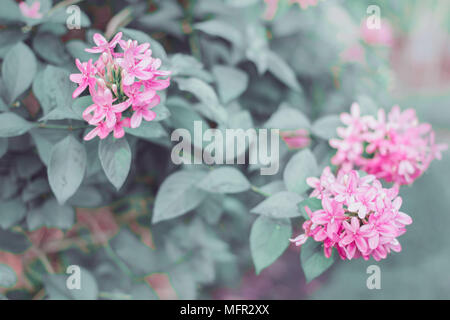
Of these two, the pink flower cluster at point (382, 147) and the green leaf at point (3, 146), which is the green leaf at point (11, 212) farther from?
the pink flower cluster at point (382, 147)

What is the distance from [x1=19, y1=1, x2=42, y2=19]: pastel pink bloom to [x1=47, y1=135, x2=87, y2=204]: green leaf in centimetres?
36

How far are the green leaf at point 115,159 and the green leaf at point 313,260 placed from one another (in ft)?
1.31

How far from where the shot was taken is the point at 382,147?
34.8 inches

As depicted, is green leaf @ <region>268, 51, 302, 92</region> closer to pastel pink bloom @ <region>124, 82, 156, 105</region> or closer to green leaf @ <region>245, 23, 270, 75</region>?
green leaf @ <region>245, 23, 270, 75</region>

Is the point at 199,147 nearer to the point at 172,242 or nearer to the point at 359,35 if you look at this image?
the point at 172,242

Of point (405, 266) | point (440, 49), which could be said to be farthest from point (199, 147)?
point (440, 49)

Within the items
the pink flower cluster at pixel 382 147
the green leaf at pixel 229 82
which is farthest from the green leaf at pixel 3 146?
the pink flower cluster at pixel 382 147

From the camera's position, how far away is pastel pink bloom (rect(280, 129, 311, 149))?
1.18m

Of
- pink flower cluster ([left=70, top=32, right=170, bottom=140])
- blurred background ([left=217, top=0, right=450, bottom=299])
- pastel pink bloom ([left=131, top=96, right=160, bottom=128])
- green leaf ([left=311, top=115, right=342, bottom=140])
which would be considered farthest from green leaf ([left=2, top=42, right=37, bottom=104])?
blurred background ([left=217, top=0, right=450, bottom=299])

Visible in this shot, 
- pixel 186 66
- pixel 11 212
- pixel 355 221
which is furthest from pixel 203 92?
pixel 11 212

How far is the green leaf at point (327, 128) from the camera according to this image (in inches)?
→ 38.0

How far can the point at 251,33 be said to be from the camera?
1137 mm

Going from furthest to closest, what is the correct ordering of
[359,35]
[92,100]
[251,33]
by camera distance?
[359,35] < [251,33] < [92,100]
